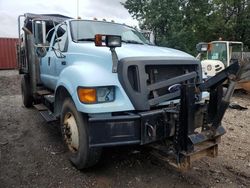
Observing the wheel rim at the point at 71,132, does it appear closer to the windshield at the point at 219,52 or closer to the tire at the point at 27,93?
the tire at the point at 27,93

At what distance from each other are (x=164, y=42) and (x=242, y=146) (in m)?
13.7

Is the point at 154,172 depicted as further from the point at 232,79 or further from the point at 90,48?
the point at 90,48

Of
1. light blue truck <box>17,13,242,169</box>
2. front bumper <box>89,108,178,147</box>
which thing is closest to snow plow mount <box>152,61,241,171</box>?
light blue truck <box>17,13,242,169</box>

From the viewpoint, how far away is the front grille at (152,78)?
11.4 feet

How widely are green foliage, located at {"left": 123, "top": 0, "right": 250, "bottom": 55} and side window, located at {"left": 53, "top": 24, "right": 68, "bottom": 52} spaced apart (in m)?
13.4

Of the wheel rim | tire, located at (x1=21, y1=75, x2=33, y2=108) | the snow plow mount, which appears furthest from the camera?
tire, located at (x1=21, y1=75, x2=33, y2=108)

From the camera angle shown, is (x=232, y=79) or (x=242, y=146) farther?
(x=242, y=146)

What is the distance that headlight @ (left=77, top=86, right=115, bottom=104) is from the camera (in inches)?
139

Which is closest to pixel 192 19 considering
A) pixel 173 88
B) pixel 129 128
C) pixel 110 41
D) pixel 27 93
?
pixel 27 93

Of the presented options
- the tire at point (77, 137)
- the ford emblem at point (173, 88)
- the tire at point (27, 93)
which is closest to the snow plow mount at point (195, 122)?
the ford emblem at point (173, 88)

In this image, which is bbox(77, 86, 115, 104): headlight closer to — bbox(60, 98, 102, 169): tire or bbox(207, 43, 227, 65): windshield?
bbox(60, 98, 102, 169): tire

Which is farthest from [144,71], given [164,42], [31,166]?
[164,42]

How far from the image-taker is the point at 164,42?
60.5ft

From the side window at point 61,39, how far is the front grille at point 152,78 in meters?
1.77
